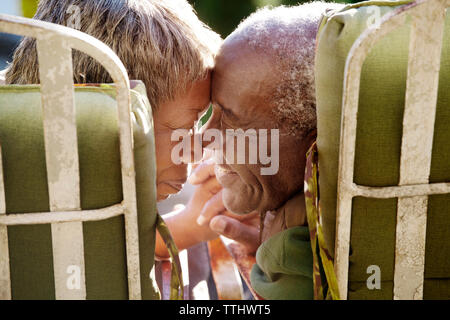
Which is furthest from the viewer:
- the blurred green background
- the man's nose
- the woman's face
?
the blurred green background

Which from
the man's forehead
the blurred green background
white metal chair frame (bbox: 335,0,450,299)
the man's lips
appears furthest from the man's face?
the blurred green background

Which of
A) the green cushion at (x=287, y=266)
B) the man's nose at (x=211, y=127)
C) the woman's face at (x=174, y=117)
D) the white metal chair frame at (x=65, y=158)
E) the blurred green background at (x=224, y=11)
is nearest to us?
the white metal chair frame at (x=65, y=158)

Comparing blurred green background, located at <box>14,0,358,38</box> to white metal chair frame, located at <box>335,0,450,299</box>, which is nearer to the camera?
white metal chair frame, located at <box>335,0,450,299</box>

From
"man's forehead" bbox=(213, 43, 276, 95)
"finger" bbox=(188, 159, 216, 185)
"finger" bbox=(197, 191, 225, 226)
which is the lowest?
"finger" bbox=(197, 191, 225, 226)

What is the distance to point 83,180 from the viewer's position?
2.93 feet

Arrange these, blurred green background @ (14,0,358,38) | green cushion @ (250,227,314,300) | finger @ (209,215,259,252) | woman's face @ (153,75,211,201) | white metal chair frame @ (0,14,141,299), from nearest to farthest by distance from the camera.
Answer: white metal chair frame @ (0,14,141,299) → green cushion @ (250,227,314,300) → woman's face @ (153,75,211,201) → finger @ (209,215,259,252) → blurred green background @ (14,0,358,38)

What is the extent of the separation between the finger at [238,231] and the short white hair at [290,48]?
0.75m

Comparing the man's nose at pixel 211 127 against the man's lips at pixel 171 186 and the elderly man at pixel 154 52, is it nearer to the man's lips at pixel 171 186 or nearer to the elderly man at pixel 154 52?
the elderly man at pixel 154 52

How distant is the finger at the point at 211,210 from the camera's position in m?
2.27

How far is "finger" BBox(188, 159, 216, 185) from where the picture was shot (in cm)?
236

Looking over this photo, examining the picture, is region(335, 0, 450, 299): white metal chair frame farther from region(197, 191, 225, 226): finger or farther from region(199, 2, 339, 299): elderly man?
region(197, 191, 225, 226): finger

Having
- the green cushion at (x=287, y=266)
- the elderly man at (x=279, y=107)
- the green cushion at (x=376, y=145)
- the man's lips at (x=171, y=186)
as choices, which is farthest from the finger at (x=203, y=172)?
the green cushion at (x=376, y=145)
